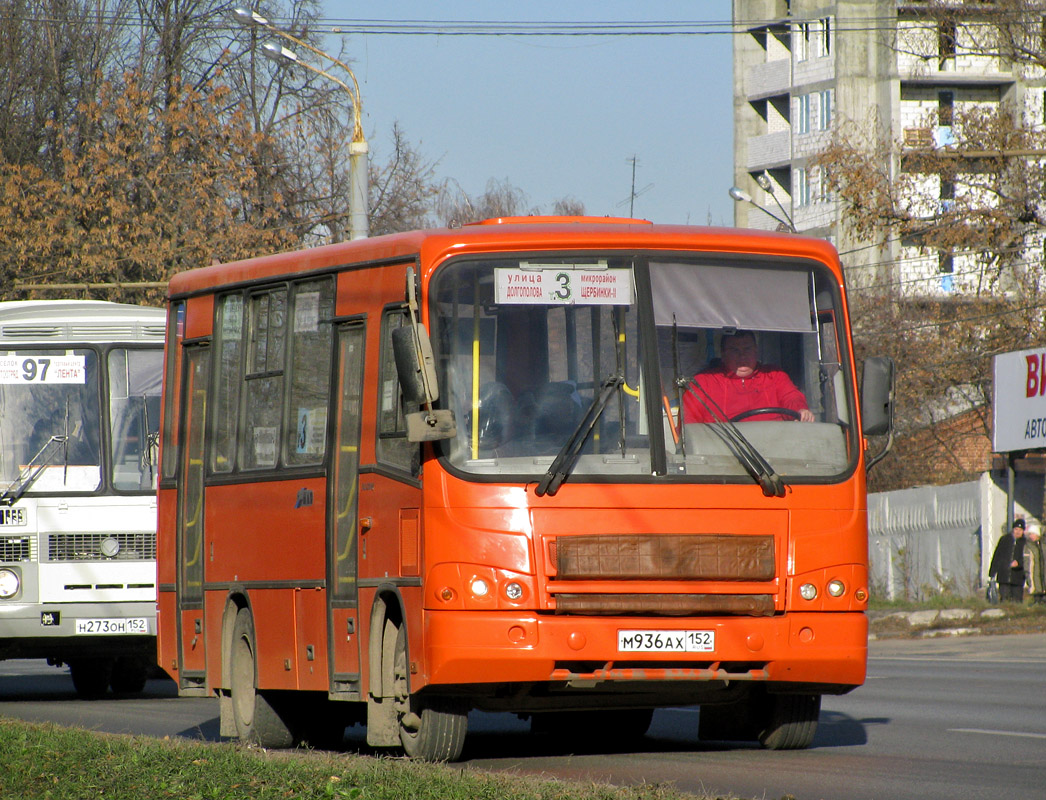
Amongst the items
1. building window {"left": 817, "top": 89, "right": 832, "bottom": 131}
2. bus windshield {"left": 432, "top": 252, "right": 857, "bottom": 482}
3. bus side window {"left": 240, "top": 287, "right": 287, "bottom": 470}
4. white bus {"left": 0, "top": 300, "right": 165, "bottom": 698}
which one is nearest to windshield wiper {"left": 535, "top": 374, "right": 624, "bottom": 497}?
bus windshield {"left": 432, "top": 252, "right": 857, "bottom": 482}

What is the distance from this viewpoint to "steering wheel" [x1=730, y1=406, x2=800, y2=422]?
9.82 meters

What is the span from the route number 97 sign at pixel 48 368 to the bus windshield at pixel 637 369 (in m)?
7.72

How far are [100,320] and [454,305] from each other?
7.95 meters

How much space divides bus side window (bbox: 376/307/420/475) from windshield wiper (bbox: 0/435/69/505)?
7.04 meters

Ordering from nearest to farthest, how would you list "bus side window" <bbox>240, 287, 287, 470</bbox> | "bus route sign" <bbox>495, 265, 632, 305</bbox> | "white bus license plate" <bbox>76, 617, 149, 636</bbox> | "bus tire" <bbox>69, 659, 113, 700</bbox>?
"bus route sign" <bbox>495, 265, 632, 305</bbox>
"bus side window" <bbox>240, 287, 287, 470</bbox>
"white bus license plate" <bbox>76, 617, 149, 636</bbox>
"bus tire" <bbox>69, 659, 113, 700</bbox>

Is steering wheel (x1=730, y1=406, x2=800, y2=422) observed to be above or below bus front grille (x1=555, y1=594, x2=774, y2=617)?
above

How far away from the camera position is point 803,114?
77.7 metres

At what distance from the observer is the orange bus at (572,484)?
9.33 m

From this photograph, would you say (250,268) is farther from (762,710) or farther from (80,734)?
(762,710)

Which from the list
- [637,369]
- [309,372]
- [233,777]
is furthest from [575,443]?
[233,777]

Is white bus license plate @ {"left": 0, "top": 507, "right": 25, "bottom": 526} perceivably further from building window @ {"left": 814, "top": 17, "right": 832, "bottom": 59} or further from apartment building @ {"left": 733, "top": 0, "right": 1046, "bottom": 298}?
building window @ {"left": 814, "top": 17, "right": 832, "bottom": 59}

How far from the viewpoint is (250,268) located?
11.8 m

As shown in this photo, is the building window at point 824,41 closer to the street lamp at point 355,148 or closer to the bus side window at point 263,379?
the street lamp at point 355,148

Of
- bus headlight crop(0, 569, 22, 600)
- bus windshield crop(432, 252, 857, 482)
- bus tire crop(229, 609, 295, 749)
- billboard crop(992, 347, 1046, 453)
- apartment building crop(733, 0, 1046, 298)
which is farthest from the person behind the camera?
apartment building crop(733, 0, 1046, 298)
